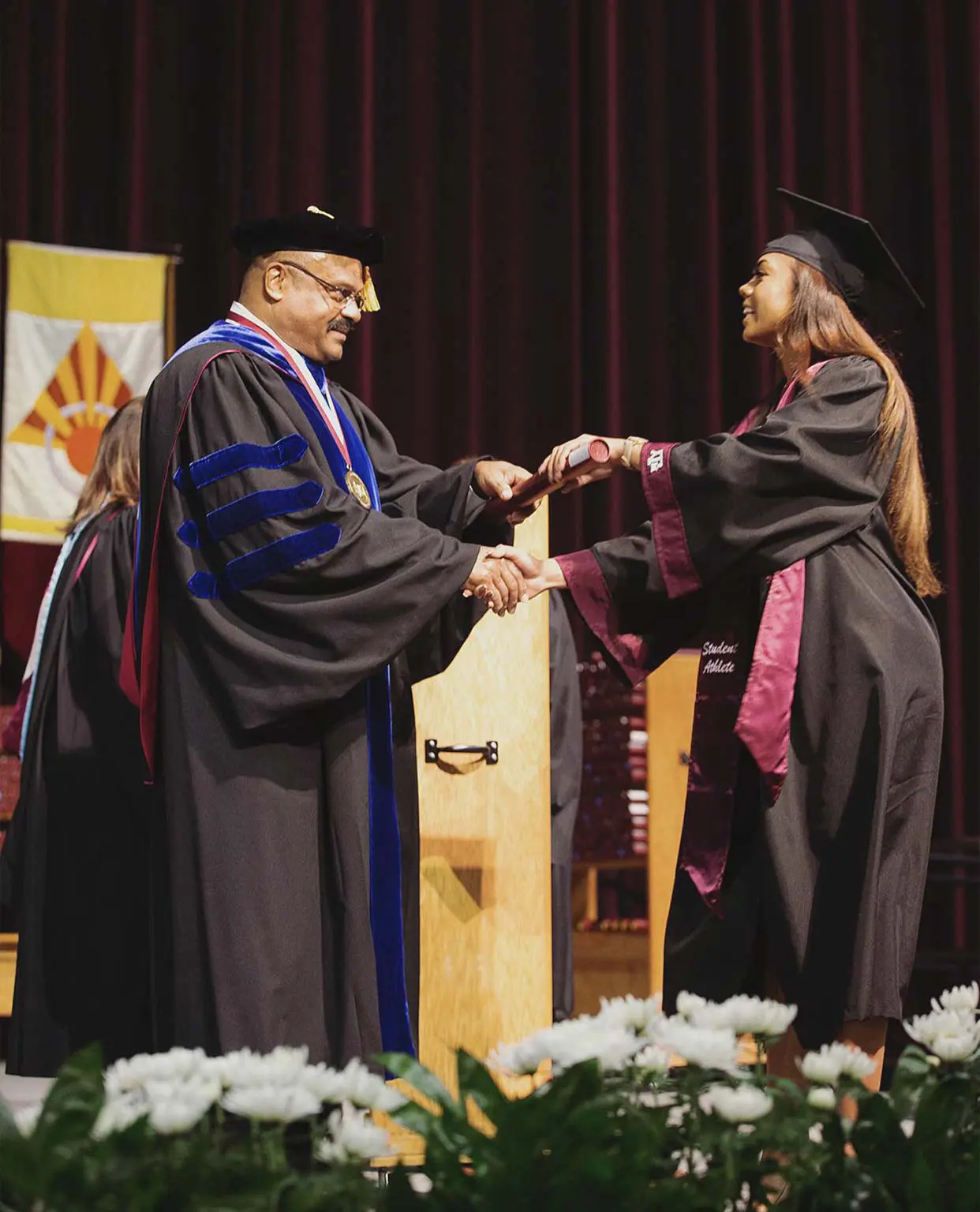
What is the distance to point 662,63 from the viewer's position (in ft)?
23.9

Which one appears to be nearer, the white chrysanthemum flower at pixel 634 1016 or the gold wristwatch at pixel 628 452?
the white chrysanthemum flower at pixel 634 1016

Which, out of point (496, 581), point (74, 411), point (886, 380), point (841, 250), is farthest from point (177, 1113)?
point (74, 411)

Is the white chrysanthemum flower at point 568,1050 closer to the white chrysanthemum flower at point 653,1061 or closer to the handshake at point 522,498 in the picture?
the white chrysanthemum flower at point 653,1061

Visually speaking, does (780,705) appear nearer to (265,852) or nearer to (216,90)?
(265,852)

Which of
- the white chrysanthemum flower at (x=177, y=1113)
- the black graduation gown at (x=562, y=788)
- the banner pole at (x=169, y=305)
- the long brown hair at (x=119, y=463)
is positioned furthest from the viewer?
the banner pole at (x=169, y=305)

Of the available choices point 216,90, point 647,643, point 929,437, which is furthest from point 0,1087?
point 929,437

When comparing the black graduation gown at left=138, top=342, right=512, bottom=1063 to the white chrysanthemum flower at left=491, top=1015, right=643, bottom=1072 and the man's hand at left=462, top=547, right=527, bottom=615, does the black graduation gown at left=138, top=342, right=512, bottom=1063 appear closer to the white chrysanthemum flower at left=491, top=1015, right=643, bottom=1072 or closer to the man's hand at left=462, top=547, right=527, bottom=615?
the man's hand at left=462, top=547, right=527, bottom=615

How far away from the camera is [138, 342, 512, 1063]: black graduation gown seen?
2936 mm

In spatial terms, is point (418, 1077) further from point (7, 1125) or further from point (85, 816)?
point (85, 816)

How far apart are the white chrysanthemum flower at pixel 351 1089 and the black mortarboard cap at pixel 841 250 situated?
7.57 feet

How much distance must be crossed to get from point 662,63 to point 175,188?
2.13m

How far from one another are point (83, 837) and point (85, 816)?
6 cm

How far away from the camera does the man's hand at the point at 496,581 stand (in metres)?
3.21

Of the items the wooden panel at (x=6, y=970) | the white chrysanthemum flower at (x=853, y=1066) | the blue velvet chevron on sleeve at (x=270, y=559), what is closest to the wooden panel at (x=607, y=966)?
the wooden panel at (x=6, y=970)
